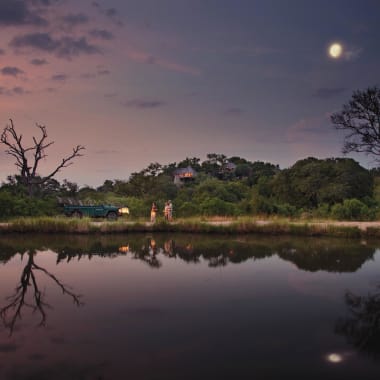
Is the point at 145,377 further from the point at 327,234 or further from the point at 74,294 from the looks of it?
the point at 327,234

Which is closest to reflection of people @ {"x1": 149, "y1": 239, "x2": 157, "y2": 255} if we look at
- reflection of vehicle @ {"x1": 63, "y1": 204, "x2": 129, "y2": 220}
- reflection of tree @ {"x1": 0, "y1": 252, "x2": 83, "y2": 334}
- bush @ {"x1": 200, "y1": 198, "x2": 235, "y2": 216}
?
reflection of tree @ {"x1": 0, "y1": 252, "x2": 83, "y2": 334}

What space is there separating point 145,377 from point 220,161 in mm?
84770

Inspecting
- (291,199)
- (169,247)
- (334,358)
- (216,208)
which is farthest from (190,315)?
(291,199)

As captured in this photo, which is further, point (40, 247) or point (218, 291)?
point (40, 247)

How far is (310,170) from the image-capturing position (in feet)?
104

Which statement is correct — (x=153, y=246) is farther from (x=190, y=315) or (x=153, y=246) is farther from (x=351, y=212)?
(x=351, y=212)

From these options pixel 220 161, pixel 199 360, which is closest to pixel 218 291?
pixel 199 360

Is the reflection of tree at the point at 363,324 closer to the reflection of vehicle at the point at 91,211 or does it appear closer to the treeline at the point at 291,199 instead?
the treeline at the point at 291,199

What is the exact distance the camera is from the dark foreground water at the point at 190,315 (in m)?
5.86

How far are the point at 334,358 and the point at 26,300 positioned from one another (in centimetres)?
645

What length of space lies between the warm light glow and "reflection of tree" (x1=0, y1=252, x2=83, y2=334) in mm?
4861

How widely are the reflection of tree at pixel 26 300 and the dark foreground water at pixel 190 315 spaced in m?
0.02

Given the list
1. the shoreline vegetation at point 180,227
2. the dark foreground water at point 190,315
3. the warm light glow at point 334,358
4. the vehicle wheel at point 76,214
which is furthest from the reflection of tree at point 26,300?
the vehicle wheel at point 76,214

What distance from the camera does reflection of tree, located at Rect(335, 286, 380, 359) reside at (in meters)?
6.74
